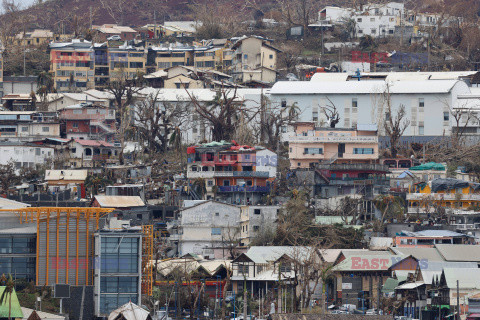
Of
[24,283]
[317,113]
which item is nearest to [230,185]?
[317,113]

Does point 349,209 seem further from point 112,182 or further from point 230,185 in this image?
point 112,182

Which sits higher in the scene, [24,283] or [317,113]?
[317,113]

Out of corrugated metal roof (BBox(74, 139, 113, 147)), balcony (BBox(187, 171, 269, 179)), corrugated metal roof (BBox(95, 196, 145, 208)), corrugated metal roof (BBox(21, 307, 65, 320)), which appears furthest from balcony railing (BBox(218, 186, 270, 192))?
corrugated metal roof (BBox(21, 307, 65, 320))

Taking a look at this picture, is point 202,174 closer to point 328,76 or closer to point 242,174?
point 242,174

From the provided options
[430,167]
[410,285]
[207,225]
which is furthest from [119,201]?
[430,167]

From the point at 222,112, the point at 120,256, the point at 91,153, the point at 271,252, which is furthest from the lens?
the point at 222,112

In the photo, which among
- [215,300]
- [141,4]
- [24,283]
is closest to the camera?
[24,283]

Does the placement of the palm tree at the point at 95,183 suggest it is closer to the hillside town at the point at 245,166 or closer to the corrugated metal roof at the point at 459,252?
the hillside town at the point at 245,166
